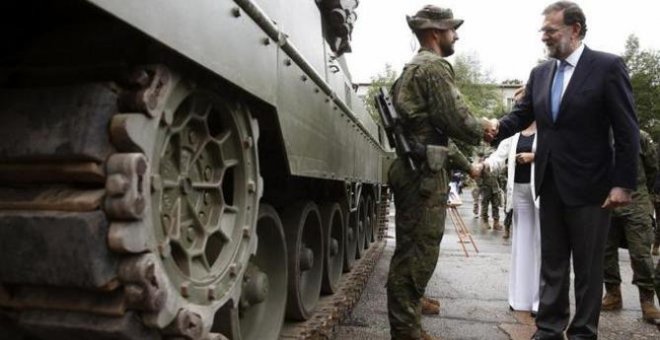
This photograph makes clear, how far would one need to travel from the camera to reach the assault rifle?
12.5 ft

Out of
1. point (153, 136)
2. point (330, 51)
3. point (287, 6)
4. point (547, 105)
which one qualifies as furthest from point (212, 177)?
point (330, 51)

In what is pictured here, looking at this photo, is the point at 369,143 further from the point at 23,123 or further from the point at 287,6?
the point at 23,123

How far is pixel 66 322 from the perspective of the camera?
1.72 metres

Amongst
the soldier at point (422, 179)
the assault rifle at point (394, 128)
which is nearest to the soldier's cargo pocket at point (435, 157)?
the soldier at point (422, 179)

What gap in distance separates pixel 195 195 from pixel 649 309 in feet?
14.4

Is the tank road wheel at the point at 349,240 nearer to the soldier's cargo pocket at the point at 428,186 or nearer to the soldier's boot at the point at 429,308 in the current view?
the soldier's boot at the point at 429,308

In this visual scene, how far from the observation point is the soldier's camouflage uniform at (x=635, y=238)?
534 cm

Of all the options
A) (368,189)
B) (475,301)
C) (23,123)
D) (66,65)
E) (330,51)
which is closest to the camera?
(23,123)

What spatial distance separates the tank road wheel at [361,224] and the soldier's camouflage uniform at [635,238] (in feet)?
8.89

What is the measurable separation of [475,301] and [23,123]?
491 centimetres

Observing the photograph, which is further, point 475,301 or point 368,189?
point 368,189

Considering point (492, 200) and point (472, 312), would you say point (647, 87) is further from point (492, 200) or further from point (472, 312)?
point (472, 312)

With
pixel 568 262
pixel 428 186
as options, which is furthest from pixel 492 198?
pixel 428 186

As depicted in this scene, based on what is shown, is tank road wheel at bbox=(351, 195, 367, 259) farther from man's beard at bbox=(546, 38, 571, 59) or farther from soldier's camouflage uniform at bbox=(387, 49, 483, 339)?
man's beard at bbox=(546, 38, 571, 59)
